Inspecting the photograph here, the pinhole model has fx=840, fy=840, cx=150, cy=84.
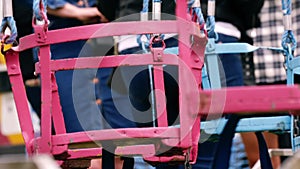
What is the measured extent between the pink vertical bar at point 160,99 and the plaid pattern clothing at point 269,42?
1.27 metres

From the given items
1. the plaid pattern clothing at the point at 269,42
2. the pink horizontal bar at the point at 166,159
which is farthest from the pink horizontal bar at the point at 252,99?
the plaid pattern clothing at the point at 269,42

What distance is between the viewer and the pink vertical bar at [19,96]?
1.81m

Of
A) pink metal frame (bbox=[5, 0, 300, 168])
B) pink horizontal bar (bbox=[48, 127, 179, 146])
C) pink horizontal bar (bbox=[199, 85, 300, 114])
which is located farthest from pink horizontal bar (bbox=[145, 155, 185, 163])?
pink horizontal bar (bbox=[199, 85, 300, 114])

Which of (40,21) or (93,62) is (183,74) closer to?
(93,62)

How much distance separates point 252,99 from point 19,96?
2.52 ft

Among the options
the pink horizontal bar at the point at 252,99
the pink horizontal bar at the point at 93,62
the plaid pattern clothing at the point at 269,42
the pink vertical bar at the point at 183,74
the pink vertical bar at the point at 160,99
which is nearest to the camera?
the pink horizontal bar at the point at 252,99

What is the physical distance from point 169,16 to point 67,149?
0.49 metres

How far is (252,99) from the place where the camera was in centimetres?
118

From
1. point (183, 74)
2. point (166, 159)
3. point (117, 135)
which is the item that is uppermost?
point (183, 74)

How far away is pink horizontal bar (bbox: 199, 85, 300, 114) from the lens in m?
1.18

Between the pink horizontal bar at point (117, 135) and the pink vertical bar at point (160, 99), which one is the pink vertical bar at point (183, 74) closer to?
the pink horizontal bar at point (117, 135)

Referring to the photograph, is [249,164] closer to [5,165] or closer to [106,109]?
[106,109]

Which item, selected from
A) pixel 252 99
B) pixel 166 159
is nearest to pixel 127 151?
pixel 166 159

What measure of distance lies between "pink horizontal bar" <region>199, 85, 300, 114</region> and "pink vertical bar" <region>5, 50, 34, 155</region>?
67 cm
